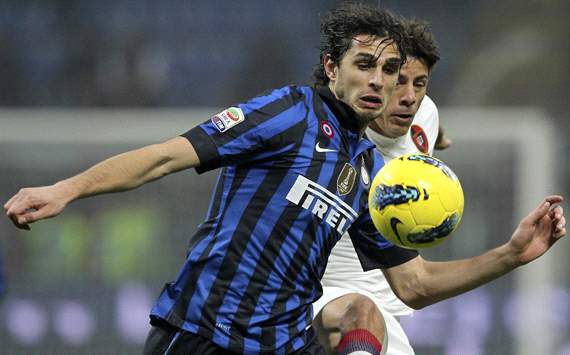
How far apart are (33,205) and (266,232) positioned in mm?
938

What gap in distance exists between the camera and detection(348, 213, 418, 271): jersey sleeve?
4004 mm

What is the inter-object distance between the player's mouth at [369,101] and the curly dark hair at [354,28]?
0.23m

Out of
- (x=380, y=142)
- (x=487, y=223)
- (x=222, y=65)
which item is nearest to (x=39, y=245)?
(x=222, y=65)

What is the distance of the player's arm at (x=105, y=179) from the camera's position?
116 inches

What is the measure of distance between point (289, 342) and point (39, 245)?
4951mm

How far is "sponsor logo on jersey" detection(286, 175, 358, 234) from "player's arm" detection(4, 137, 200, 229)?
0.42 metres

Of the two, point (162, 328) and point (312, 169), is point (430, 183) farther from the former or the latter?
point (162, 328)

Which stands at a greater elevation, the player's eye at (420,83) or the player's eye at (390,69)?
the player's eye at (390,69)

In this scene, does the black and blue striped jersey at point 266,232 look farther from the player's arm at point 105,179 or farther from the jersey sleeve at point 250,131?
the player's arm at point 105,179

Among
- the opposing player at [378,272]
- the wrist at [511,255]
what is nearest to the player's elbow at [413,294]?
the opposing player at [378,272]

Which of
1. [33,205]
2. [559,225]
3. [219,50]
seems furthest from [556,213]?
[219,50]

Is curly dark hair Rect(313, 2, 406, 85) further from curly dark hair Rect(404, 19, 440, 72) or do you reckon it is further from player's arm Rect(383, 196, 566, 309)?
player's arm Rect(383, 196, 566, 309)

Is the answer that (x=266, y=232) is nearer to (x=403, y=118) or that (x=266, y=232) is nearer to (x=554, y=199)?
(x=554, y=199)

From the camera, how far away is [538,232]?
387 centimetres
